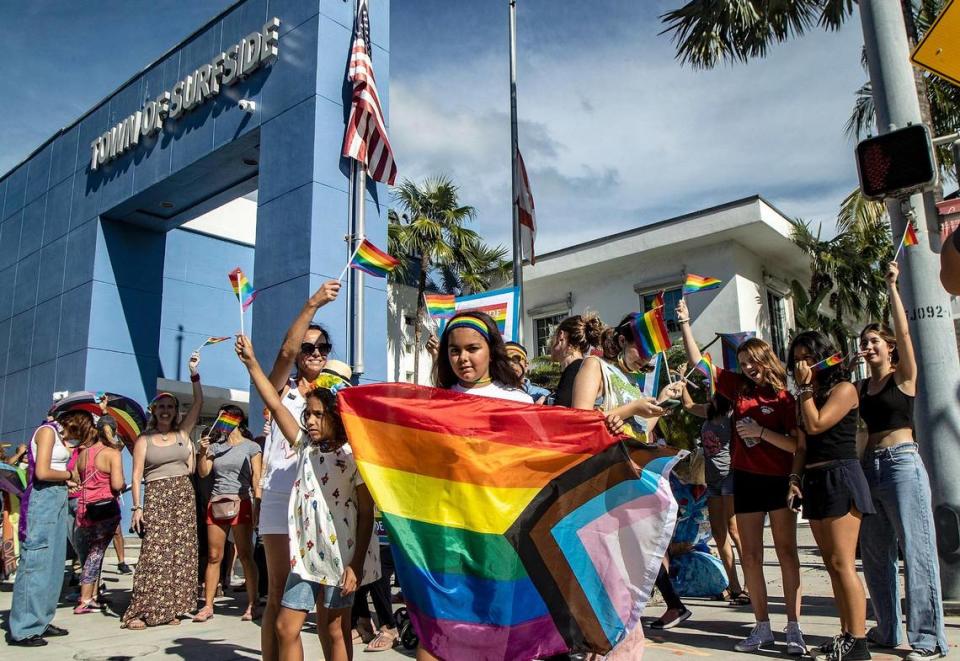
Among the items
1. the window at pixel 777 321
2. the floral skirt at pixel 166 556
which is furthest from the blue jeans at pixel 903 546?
the window at pixel 777 321

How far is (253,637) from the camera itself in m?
5.76

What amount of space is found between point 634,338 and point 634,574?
1996 mm

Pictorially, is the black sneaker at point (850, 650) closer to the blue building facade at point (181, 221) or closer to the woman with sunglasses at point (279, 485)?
the woman with sunglasses at point (279, 485)

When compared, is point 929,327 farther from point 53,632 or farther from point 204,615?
→ point 53,632

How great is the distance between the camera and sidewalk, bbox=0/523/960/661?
4879 mm

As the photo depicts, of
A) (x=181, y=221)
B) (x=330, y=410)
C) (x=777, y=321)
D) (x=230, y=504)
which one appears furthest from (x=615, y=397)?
(x=777, y=321)

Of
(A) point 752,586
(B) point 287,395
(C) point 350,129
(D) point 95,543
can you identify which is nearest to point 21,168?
(C) point 350,129

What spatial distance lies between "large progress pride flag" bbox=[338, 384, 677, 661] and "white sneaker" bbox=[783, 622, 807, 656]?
1.88m

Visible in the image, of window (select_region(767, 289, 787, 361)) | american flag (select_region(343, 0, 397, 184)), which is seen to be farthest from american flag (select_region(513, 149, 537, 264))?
window (select_region(767, 289, 787, 361))

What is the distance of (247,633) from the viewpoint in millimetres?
5926

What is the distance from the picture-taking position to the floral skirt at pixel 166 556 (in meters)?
6.48

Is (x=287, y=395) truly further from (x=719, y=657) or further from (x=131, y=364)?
(x=131, y=364)

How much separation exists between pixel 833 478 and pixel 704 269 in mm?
20376

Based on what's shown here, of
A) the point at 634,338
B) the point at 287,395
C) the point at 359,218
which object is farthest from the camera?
the point at 359,218
